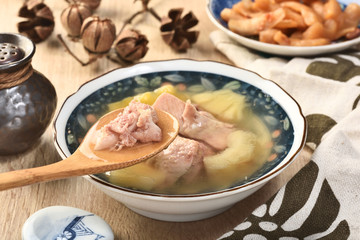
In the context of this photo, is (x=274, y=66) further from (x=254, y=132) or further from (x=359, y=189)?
(x=359, y=189)

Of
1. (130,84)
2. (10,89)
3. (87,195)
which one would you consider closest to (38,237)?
(87,195)

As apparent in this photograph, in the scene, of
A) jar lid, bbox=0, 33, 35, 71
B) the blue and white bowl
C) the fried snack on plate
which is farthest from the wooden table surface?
jar lid, bbox=0, 33, 35, 71

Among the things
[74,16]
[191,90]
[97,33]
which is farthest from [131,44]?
[191,90]

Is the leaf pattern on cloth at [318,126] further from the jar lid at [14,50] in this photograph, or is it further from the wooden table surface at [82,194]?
the jar lid at [14,50]

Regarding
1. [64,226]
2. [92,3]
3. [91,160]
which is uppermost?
[91,160]

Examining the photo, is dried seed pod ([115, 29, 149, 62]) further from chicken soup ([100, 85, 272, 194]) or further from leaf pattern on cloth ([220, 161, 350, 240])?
leaf pattern on cloth ([220, 161, 350, 240])

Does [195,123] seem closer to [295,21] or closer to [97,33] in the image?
[97,33]

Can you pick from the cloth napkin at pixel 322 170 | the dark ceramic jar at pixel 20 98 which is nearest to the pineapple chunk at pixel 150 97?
the dark ceramic jar at pixel 20 98

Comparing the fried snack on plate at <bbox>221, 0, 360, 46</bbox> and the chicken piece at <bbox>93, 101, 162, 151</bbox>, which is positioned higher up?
the chicken piece at <bbox>93, 101, 162, 151</bbox>
